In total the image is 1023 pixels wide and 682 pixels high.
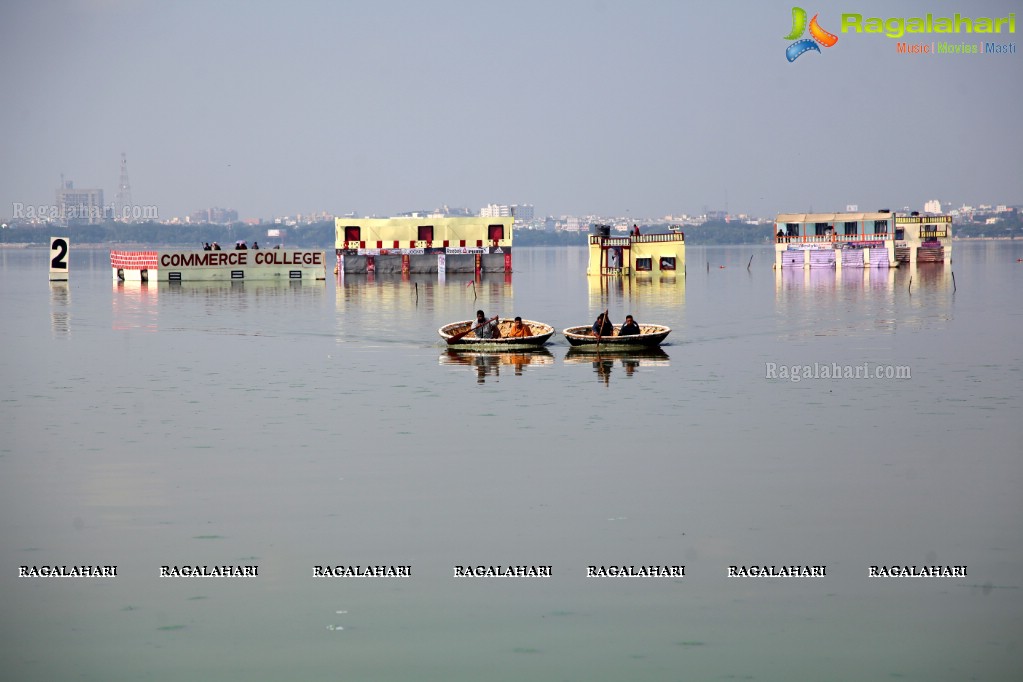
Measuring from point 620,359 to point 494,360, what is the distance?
447cm

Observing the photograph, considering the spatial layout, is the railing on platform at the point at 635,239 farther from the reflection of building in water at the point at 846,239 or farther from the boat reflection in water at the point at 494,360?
the boat reflection in water at the point at 494,360

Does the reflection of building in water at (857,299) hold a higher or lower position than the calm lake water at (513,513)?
higher

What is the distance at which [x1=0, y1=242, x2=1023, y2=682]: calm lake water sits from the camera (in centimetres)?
1373

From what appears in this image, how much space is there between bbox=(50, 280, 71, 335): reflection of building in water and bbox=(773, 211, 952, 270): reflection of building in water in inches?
2778

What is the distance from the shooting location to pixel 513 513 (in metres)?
19.3

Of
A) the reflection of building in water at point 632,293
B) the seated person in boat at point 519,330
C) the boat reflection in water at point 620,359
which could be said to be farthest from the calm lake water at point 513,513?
the reflection of building in water at point 632,293

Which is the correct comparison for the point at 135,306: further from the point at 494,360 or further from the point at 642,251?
the point at 642,251

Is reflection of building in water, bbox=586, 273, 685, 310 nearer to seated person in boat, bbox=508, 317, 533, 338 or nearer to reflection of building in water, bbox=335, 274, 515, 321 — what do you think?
reflection of building in water, bbox=335, 274, 515, 321

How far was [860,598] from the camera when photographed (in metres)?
15.2

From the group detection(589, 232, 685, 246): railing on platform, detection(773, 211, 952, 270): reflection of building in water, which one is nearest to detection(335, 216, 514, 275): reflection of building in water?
detection(589, 232, 685, 246): railing on platform

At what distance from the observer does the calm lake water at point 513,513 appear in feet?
45.1

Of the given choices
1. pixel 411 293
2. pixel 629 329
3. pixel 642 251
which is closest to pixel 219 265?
pixel 411 293

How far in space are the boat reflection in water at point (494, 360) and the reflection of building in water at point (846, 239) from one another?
8507 cm

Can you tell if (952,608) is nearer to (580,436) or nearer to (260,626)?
(260,626)
